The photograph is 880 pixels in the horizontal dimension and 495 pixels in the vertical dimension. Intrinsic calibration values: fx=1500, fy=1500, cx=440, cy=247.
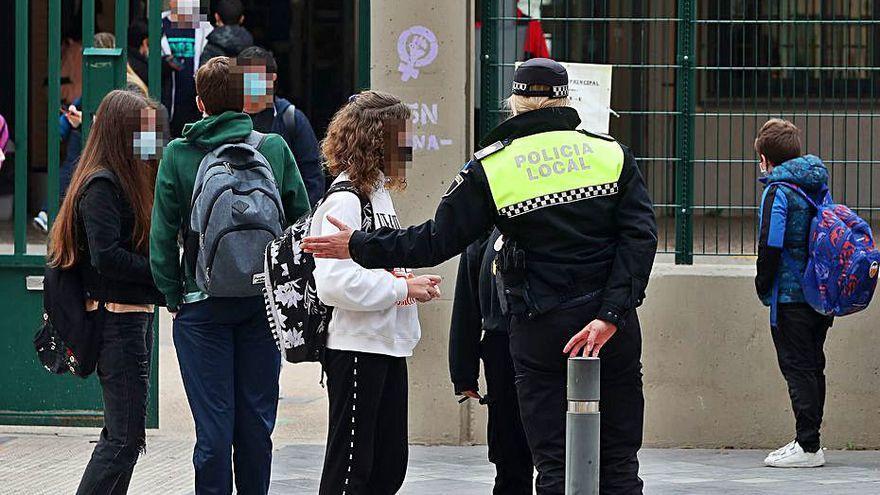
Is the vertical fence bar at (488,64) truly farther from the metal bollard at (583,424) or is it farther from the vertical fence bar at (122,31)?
the metal bollard at (583,424)

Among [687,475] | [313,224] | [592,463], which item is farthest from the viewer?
[687,475]

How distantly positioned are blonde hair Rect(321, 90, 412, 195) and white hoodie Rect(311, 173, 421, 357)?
0.17ft

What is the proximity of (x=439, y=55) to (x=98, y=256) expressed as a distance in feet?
9.16

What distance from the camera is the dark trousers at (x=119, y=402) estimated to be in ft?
18.6

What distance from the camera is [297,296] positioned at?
207 inches

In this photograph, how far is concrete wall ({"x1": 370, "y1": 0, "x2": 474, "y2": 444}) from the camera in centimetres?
784

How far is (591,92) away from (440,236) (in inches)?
132

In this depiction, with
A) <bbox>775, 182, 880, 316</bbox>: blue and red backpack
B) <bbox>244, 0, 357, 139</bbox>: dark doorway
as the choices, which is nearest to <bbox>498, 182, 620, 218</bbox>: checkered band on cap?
<bbox>775, 182, 880, 316</bbox>: blue and red backpack

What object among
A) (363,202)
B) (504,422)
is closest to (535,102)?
(363,202)

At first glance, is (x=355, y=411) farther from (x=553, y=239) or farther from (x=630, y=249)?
(x=630, y=249)

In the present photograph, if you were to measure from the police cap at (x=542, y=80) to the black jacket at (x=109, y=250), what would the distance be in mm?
1697

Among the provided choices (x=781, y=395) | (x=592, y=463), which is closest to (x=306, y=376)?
(x=781, y=395)

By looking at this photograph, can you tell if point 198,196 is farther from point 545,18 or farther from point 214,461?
point 545,18

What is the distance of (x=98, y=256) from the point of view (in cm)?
560
